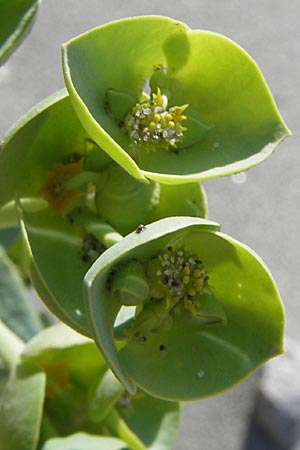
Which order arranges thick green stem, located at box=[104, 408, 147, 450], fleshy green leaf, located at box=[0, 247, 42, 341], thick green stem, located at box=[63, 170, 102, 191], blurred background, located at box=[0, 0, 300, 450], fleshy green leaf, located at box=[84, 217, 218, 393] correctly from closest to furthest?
fleshy green leaf, located at box=[84, 217, 218, 393], thick green stem, located at box=[63, 170, 102, 191], thick green stem, located at box=[104, 408, 147, 450], fleshy green leaf, located at box=[0, 247, 42, 341], blurred background, located at box=[0, 0, 300, 450]

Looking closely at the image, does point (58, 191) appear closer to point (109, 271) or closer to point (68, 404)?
point (109, 271)

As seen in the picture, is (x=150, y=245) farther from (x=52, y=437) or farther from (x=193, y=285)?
(x=52, y=437)

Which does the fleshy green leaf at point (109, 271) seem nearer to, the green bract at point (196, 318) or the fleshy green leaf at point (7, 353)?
the green bract at point (196, 318)

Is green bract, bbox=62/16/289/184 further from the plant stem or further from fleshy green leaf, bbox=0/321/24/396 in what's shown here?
fleshy green leaf, bbox=0/321/24/396

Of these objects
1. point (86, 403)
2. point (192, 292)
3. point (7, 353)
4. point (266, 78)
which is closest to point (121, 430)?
point (86, 403)

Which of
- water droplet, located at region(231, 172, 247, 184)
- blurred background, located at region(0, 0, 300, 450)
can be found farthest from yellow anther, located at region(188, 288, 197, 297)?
water droplet, located at region(231, 172, 247, 184)

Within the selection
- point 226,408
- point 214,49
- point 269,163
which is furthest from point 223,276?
point 269,163

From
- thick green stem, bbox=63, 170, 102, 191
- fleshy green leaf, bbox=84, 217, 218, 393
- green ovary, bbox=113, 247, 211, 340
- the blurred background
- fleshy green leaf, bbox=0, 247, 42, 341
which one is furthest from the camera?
the blurred background

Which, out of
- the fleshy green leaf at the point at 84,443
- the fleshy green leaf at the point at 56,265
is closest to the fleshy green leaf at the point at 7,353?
the fleshy green leaf at the point at 84,443
